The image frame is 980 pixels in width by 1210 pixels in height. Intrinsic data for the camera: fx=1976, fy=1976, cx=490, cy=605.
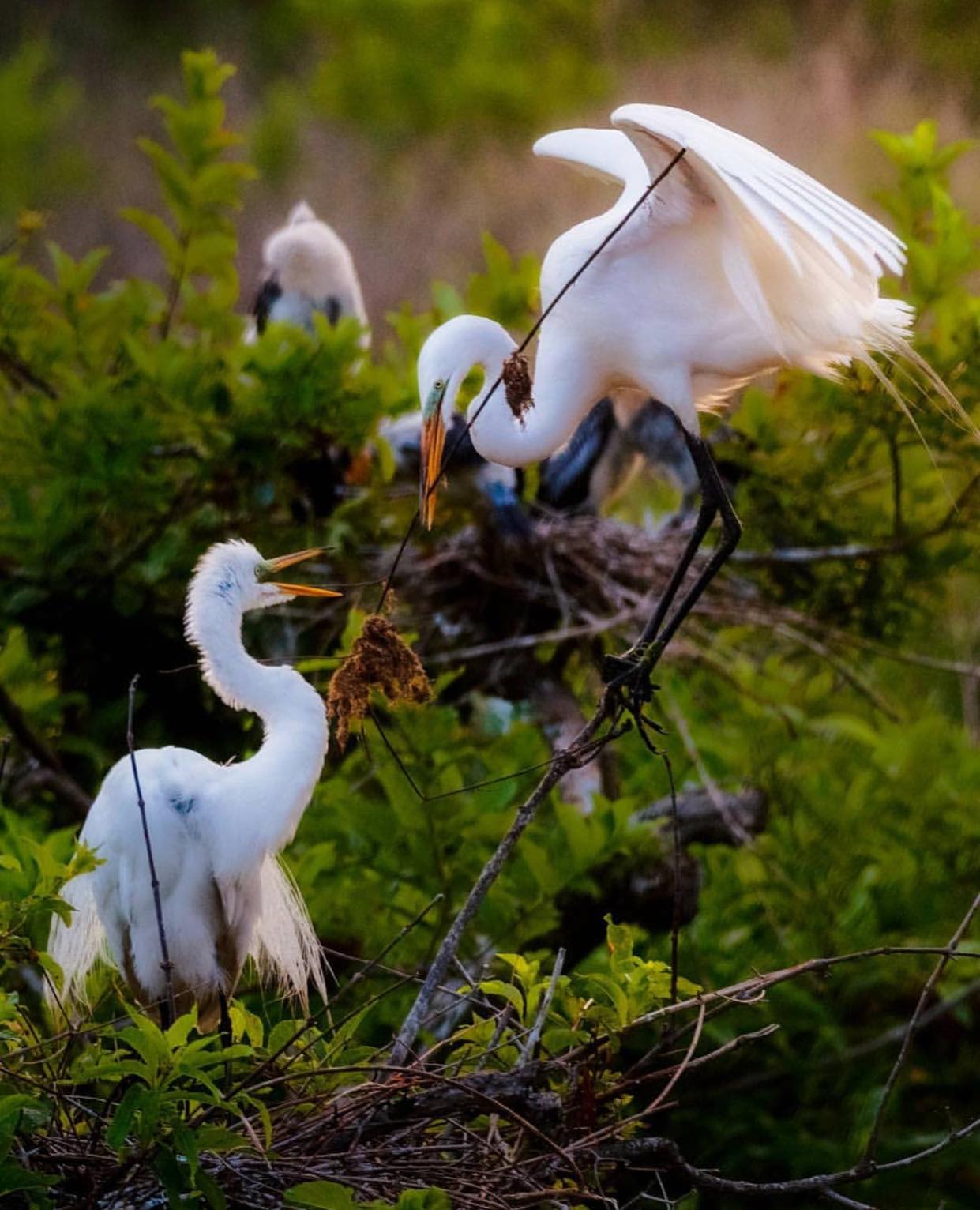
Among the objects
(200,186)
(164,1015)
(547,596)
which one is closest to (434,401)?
(164,1015)

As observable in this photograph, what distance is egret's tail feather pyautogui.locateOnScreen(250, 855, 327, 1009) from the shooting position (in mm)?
2650

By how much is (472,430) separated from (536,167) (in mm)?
7335

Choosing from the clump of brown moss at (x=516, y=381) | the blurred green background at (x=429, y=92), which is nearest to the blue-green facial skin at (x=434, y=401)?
the clump of brown moss at (x=516, y=381)

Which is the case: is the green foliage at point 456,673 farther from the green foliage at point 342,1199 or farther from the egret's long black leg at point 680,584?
the green foliage at point 342,1199

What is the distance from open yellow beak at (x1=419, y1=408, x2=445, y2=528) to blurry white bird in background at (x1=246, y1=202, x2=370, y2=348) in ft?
7.37

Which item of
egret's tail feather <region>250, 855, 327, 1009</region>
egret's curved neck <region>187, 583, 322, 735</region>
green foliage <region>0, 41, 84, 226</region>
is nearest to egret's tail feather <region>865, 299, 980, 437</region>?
egret's curved neck <region>187, 583, 322, 735</region>

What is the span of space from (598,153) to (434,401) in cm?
46

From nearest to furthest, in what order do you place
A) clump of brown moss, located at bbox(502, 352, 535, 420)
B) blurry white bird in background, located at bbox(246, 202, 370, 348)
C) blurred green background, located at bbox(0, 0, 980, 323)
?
clump of brown moss, located at bbox(502, 352, 535, 420), blurry white bird in background, located at bbox(246, 202, 370, 348), blurred green background, located at bbox(0, 0, 980, 323)

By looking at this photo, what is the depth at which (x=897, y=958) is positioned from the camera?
422cm

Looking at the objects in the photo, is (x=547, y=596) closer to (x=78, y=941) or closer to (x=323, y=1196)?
(x=78, y=941)

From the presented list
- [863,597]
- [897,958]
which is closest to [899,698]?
[897,958]

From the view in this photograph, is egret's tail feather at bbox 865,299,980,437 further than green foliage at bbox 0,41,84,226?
No

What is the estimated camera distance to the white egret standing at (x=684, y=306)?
2.14 metres

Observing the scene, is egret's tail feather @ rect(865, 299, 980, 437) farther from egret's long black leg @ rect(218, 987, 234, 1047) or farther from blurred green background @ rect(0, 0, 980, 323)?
blurred green background @ rect(0, 0, 980, 323)
